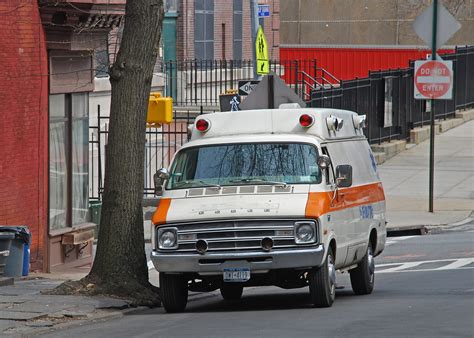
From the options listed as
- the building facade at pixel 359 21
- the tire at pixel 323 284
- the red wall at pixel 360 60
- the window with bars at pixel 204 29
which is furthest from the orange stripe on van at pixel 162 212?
the building facade at pixel 359 21

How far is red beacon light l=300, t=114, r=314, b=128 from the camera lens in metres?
14.5

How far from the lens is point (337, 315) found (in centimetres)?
1276

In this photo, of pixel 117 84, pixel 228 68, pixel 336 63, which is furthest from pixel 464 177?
pixel 336 63

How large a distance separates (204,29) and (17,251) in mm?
21641

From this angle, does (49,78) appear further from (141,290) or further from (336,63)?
(336,63)

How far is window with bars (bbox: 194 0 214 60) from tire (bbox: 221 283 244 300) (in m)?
22.6

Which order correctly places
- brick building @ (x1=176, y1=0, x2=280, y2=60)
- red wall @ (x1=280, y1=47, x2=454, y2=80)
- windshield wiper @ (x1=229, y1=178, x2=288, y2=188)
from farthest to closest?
red wall @ (x1=280, y1=47, x2=454, y2=80) < brick building @ (x1=176, y1=0, x2=280, y2=60) < windshield wiper @ (x1=229, y1=178, x2=288, y2=188)

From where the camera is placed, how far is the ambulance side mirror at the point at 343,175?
14.2 meters

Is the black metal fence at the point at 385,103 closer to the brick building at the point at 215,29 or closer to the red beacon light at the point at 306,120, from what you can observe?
the brick building at the point at 215,29

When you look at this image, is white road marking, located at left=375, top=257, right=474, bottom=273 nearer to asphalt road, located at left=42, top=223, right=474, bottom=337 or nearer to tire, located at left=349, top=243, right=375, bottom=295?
asphalt road, located at left=42, top=223, right=474, bottom=337

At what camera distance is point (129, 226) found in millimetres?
15375

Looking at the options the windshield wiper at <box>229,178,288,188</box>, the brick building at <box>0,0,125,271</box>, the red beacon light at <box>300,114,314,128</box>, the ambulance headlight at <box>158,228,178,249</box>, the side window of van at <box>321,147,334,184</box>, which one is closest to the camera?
the ambulance headlight at <box>158,228,178,249</box>

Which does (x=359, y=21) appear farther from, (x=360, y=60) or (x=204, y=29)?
(x=204, y=29)

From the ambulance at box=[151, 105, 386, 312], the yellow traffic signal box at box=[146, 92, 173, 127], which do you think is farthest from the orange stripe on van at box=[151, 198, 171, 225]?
the yellow traffic signal box at box=[146, 92, 173, 127]
